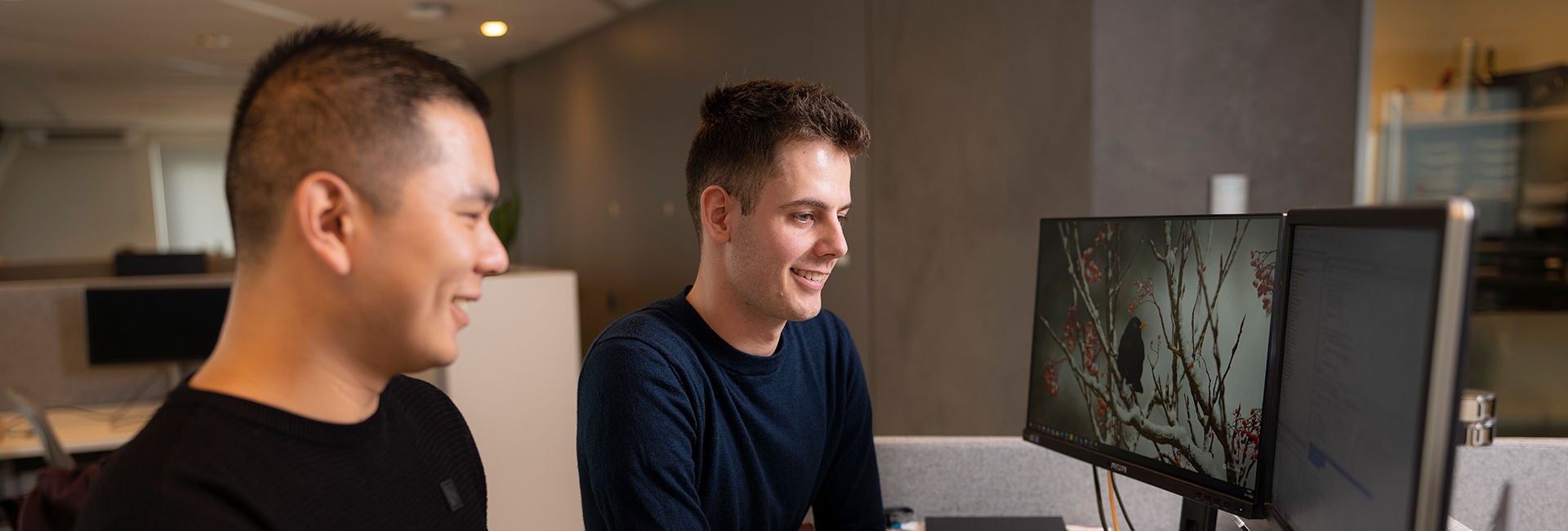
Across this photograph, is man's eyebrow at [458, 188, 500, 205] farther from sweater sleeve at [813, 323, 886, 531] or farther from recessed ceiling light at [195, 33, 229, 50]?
recessed ceiling light at [195, 33, 229, 50]

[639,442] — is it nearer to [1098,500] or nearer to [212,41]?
[1098,500]

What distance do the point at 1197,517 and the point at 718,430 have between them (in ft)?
1.88

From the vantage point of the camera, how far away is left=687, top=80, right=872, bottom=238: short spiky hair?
3.97 ft

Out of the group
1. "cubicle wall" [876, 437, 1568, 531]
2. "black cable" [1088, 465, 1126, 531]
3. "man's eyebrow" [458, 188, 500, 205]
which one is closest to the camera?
"man's eyebrow" [458, 188, 500, 205]

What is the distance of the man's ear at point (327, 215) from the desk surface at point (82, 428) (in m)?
2.45

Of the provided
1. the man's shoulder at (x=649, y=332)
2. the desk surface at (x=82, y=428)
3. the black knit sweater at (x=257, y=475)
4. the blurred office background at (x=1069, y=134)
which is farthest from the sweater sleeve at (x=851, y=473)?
the desk surface at (x=82, y=428)

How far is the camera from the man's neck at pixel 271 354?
65 cm

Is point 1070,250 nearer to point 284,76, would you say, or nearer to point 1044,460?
point 1044,460

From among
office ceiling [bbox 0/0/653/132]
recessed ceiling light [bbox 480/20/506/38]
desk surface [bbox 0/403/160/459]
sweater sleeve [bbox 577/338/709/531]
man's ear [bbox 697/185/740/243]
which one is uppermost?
recessed ceiling light [bbox 480/20/506/38]

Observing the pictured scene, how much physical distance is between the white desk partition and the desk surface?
0.93 metres

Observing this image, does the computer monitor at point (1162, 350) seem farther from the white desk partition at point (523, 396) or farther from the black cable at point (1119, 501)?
the white desk partition at point (523, 396)

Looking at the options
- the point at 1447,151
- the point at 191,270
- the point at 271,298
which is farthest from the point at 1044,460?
the point at 191,270

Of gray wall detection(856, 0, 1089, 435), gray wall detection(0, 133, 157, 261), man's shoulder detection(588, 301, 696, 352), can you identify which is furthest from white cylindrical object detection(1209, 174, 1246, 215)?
gray wall detection(0, 133, 157, 261)

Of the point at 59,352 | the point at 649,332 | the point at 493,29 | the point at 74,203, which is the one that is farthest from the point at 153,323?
the point at 74,203
